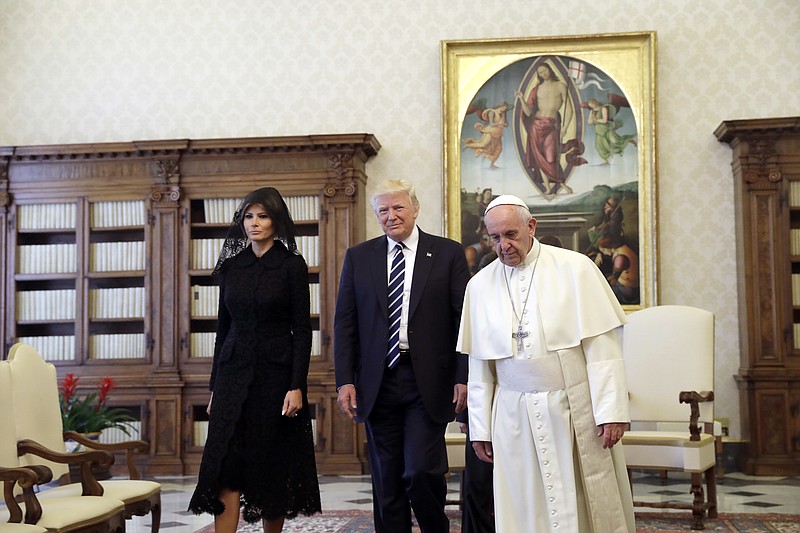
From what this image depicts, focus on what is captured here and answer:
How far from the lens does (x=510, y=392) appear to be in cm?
362

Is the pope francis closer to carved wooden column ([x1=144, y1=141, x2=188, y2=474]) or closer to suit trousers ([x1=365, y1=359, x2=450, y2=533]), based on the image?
suit trousers ([x1=365, y1=359, x2=450, y2=533])

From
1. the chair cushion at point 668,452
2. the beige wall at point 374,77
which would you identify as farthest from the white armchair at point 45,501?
the beige wall at point 374,77

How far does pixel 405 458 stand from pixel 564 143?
519cm

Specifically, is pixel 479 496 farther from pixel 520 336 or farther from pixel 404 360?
pixel 520 336

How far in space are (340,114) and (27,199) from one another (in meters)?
2.95

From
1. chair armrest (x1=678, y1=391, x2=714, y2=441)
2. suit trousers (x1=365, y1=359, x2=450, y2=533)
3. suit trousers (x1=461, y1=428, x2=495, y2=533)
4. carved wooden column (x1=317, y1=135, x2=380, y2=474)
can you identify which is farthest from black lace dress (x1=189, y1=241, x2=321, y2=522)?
carved wooden column (x1=317, y1=135, x2=380, y2=474)

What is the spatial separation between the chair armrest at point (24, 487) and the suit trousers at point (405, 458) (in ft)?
4.34

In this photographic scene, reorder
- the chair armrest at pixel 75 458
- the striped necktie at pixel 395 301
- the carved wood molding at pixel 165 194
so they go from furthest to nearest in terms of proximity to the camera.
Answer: the carved wood molding at pixel 165 194 < the chair armrest at pixel 75 458 < the striped necktie at pixel 395 301

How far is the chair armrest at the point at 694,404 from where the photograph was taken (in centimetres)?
575

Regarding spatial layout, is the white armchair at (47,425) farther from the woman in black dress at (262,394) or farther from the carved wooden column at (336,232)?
the carved wooden column at (336,232)

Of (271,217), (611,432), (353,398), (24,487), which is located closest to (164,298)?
(271,217)

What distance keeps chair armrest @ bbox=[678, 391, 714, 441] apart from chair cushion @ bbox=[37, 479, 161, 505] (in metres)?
3.10

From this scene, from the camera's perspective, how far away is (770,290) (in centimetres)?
805

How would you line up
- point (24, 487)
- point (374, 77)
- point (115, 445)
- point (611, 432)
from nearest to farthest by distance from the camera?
point (611, 432), point (24, 487), point (115, 445), point (374, 77)
